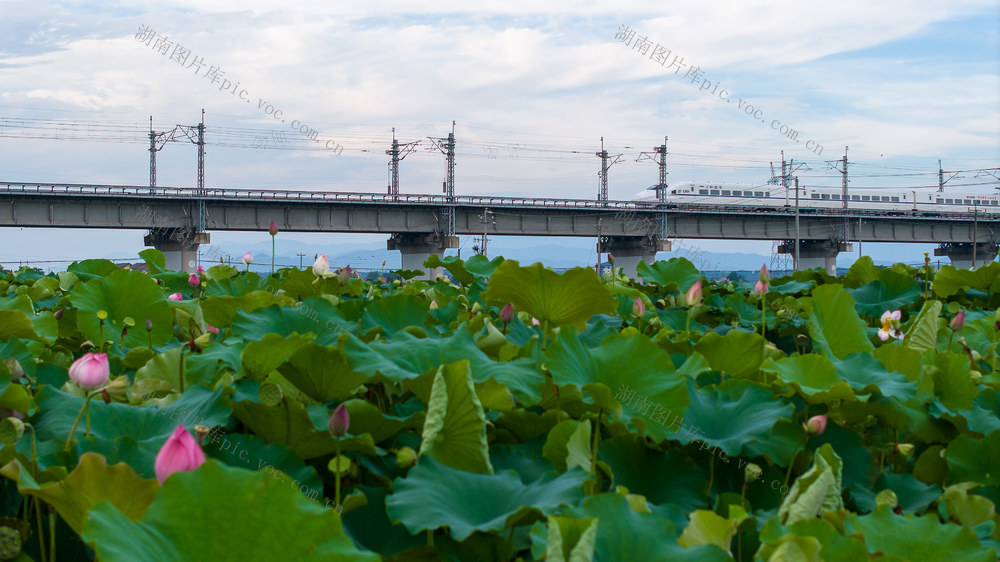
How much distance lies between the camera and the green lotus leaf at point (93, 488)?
79 cm

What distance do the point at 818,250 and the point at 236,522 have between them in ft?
216

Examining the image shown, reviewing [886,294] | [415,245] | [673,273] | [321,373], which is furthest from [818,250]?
[321,373]

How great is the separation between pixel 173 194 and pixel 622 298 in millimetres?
44724

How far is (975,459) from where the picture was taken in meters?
1.32

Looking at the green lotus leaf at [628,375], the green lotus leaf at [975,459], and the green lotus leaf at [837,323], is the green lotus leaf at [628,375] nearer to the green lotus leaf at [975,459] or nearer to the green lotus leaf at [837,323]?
the green lotus leaf at [975,459]

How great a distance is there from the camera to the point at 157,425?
1.24m

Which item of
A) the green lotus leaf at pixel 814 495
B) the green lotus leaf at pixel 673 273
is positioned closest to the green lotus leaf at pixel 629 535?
the green lotus leaf at pixel 814 495

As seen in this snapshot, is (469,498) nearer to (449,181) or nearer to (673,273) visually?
(673,273)

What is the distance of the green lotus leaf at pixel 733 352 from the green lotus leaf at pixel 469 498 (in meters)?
0.87

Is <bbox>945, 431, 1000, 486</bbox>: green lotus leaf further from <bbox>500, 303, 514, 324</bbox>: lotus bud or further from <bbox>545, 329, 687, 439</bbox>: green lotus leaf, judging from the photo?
<bbox>500, 303, 514, 324</bbox>: lotus bud

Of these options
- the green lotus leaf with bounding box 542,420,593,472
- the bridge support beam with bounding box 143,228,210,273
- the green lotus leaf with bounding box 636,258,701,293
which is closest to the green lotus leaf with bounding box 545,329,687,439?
the green lotus leaf with bounding box 542,420,593,472

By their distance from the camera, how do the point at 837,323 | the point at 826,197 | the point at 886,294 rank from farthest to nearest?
the point at 826,197
the point at 886,294
the point at 837,323

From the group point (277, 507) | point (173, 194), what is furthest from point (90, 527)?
point (173, 194)

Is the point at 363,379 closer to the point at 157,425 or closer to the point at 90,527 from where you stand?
the point at 157,425
